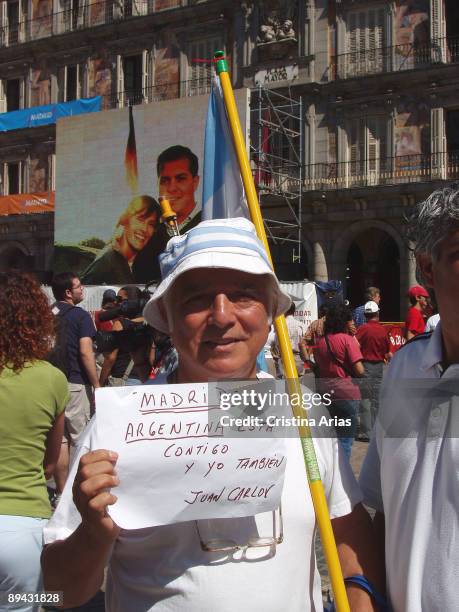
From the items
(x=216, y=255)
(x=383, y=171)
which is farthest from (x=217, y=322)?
(x=383, y=171)

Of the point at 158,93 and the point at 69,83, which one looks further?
the point at 69,83

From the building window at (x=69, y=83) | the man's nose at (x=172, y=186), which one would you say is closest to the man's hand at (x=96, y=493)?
the man's nose at (x=172, y=186)

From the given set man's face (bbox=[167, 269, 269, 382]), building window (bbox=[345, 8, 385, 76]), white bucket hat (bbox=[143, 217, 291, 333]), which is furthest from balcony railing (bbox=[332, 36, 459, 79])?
man's face (bbox=[167, 269, 269, 382])

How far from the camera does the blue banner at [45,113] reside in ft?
84.5

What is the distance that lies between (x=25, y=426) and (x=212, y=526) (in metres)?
1.44

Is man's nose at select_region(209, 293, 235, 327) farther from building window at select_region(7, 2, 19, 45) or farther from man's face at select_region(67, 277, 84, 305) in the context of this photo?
building window at select_region(7, 2, 19, 45)

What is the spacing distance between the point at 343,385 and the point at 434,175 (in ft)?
67.0

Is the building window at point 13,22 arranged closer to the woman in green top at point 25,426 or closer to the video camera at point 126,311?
the video camera at point 126,311

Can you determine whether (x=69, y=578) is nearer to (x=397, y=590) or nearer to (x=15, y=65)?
(x=397, y=590)

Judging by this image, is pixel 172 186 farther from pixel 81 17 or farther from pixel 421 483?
pixel 421 483

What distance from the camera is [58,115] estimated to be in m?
26.7

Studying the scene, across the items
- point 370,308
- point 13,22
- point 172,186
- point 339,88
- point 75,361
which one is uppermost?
point 13,22

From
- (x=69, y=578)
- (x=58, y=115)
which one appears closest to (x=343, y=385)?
(x=69, y=578)

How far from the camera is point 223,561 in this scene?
148 cm
